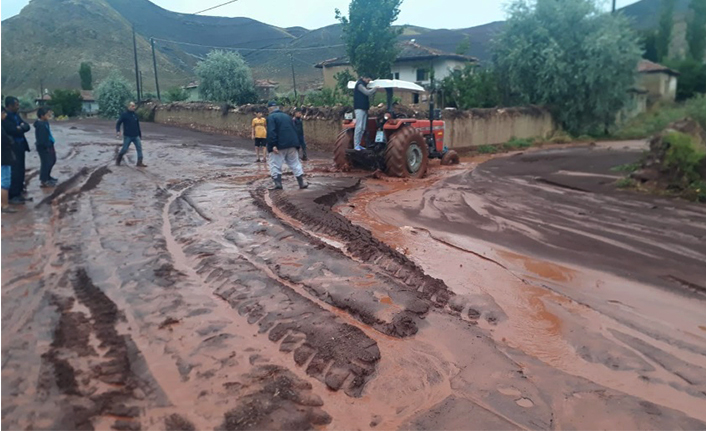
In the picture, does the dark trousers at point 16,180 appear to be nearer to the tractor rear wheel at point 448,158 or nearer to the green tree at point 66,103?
the tractor rear wheel at point 448,158

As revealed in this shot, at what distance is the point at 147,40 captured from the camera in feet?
258

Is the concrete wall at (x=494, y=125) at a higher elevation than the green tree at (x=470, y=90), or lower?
lower

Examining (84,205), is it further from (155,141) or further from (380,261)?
(155,141)

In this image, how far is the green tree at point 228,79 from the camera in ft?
109

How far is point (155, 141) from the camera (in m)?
20.8

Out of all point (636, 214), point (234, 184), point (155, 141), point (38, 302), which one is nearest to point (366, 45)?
point (155, 141)

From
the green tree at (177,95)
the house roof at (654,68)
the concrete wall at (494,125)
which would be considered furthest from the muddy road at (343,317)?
the house roof at (654,68)

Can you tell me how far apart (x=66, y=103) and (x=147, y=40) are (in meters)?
39.7

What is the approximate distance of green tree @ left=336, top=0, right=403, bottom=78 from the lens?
25000 millimetres

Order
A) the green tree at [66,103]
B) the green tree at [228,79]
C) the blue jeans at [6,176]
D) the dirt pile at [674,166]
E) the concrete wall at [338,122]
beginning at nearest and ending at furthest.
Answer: the blue jeans at [6,176] < the dirt pile at [674,166] < the concrete wall at [338,122] < the green tree at [228,79] < the green tree at [66,103]

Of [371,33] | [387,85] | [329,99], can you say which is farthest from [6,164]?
[371,33]

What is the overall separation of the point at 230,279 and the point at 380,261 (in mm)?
1636

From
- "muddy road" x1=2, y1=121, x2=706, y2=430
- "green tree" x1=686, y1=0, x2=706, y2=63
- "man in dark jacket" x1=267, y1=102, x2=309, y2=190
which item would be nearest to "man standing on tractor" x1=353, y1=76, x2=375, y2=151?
A: "man in dark jacket" x1=267, y1=102, x2=309, y2=190

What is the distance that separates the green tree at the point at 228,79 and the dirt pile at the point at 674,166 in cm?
2549
